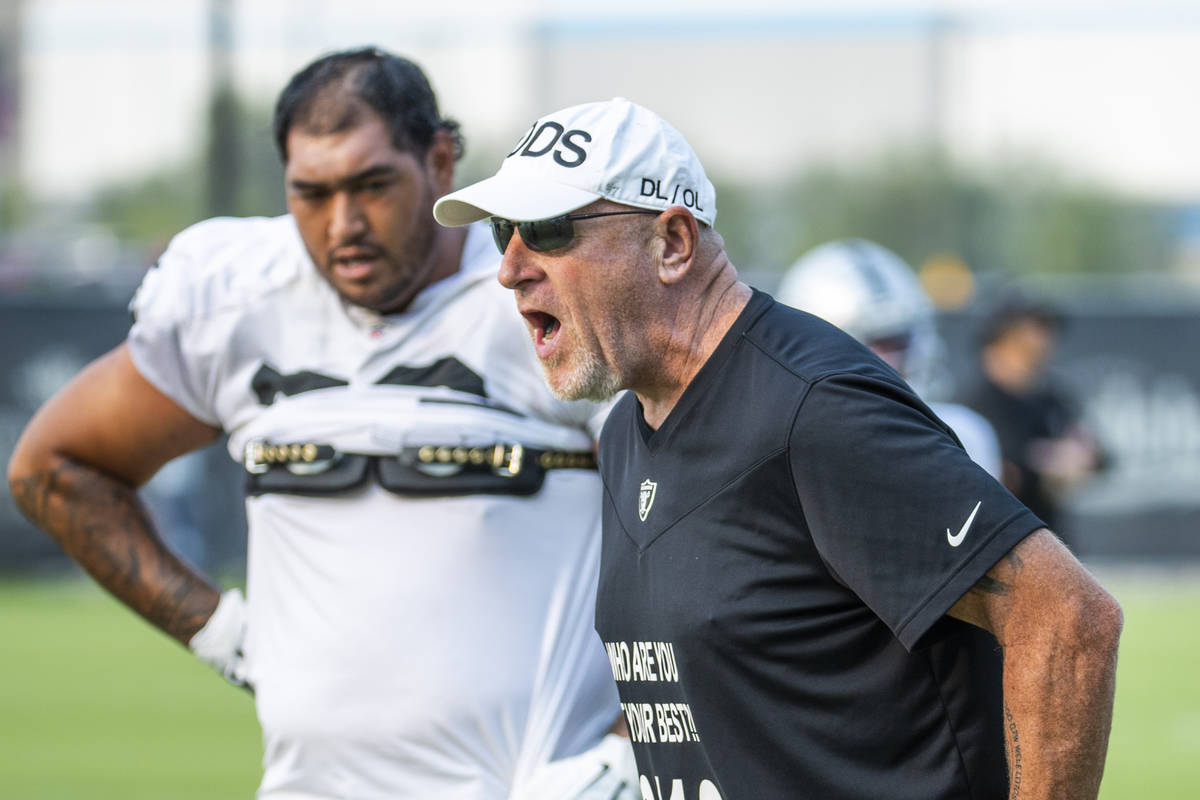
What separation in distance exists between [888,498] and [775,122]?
19.0 meters

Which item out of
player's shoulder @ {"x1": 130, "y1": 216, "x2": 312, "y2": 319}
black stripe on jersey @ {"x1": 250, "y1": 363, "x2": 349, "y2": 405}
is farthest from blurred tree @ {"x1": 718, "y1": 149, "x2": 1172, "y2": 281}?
black stripe on jersey @ {"x1": 250, "y1": 363, "x2": 349, "y2": 405}

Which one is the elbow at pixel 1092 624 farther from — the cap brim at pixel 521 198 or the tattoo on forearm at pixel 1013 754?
the cap brim at pixel 521 198

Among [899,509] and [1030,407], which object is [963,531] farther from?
[1030,407]

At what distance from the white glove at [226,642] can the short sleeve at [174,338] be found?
0.49 metres

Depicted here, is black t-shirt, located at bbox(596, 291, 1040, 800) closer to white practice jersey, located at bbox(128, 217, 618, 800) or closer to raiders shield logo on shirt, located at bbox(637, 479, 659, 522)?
raiders shield logo on shirt, located at bbox(637, 479, 659, 522)

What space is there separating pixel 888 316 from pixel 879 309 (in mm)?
42

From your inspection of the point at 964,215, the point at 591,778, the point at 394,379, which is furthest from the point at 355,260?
the point at 964,215

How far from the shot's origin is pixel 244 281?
154 inches

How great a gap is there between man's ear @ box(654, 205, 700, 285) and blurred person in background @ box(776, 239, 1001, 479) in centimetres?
237

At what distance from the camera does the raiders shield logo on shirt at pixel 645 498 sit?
9.57 feet

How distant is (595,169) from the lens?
2883 millimetres

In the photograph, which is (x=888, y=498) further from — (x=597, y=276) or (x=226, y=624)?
(x=226, y=624)

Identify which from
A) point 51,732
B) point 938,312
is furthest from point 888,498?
point 938,312

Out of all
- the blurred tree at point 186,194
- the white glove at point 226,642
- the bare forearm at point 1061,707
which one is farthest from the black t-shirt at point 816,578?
the blurred tree at point 186,194
